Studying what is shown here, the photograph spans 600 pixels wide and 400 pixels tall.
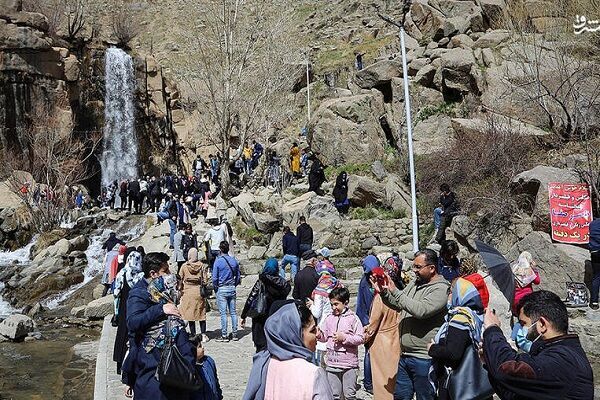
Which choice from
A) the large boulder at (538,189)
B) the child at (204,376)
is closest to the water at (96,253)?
the large boulder at (538,189)

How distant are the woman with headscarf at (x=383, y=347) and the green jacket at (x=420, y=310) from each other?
0.52 meters

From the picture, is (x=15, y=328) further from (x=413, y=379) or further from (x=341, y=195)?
(x=413, y=379)

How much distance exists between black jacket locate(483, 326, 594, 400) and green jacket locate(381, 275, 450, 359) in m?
1.48

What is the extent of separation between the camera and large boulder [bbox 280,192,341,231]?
1902 centimetres

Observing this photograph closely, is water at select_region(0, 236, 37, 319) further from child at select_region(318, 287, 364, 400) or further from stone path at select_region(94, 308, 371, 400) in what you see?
child at select_region(318, 287, 364, 400)

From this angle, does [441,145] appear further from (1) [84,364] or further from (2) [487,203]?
(1) [84,364]

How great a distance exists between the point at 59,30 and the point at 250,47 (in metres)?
18.9

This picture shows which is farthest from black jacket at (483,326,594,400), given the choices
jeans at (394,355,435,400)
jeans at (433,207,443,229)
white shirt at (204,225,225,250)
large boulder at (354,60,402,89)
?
large boulder at (354,60,402,89)

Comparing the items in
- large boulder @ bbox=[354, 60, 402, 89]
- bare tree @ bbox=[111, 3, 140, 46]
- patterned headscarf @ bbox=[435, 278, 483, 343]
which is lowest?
patterned headscarf @ bbox=[435, 278, 483, 343]

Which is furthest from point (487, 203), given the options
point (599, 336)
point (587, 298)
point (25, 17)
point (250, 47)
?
point (25, 17)

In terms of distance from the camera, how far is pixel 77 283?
1948cm

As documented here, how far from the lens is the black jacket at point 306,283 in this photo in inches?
309

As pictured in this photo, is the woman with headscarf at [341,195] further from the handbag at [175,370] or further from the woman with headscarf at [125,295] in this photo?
the handbag at [175,370]

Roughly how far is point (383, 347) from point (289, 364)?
2572 millimetres
